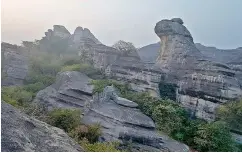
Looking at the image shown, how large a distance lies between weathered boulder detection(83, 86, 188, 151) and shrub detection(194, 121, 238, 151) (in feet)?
2.77

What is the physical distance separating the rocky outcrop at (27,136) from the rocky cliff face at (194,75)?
409 inches

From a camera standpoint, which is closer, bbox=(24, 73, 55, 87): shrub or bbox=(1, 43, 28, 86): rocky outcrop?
bbox=(24, 73, 55, 87): shrub

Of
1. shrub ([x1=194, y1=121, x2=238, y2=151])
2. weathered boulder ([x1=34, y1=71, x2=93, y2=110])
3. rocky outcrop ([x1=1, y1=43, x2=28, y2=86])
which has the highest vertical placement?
rocky outcrop ([x1=1, y1=43, x2=28, y2=86])

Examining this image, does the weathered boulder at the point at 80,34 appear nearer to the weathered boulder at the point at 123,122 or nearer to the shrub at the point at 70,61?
the shrub at the point at 70,61

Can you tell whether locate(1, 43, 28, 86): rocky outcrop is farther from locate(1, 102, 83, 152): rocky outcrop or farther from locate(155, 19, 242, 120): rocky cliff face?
locate(1, 102, 83, 152): rocky outcrop

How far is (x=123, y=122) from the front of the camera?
12008mm

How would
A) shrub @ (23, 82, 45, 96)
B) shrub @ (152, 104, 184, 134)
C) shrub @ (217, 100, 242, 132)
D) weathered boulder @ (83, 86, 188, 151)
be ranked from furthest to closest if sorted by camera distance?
shrub @ (23, 82, 45, 96) → shrub @ (217, 100, 242, 132) → shrub @ (152, 104, 184, 134) → weathered boulder @ (83, 86, 188, 151)

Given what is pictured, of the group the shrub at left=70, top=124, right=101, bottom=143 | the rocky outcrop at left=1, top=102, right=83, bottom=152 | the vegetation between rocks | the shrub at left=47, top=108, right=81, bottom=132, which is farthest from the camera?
the vegetation between rocks

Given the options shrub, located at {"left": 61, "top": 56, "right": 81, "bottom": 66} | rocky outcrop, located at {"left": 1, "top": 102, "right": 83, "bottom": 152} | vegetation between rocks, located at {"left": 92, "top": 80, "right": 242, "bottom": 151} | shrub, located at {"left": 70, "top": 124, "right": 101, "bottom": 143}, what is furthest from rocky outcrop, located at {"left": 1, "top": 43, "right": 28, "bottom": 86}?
rocky outcrop, located at {"left": 1, "top": 102, "right": 83, "bottom": 152}

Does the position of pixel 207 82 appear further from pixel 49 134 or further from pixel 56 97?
pixel 49 134

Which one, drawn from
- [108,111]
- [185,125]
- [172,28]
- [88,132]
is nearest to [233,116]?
[185,125]

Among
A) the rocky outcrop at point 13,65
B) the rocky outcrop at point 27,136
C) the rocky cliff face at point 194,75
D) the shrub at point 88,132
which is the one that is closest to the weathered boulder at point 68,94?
the rocky outcrop at point 13,65

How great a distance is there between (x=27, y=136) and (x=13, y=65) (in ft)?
48.7

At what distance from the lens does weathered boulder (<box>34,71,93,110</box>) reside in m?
14.1
